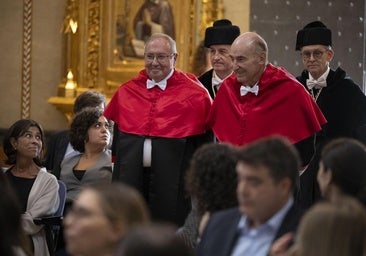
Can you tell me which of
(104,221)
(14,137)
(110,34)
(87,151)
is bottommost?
(87,151)

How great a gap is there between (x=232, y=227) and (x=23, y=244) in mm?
994

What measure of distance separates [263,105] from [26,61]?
22.7ft

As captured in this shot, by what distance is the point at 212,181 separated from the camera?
241 inches

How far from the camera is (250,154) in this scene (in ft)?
17.6

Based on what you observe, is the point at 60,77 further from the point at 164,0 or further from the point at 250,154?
the point at 250,154

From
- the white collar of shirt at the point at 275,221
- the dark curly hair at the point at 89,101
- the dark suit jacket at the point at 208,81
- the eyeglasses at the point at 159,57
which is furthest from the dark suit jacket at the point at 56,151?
the white collar of shirt at the point at 275,221

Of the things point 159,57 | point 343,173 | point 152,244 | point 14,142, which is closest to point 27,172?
point 14,142

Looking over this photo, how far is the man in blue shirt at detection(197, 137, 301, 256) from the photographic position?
532cm

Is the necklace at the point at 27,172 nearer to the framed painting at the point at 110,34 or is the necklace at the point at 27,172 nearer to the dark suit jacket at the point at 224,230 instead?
the dark suit jacket at the point at 224,230

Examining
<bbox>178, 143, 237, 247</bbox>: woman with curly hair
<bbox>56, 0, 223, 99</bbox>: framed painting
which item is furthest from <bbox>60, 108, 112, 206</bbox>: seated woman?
<bbox>56, 0, 223, 99</bbox>: framed painting

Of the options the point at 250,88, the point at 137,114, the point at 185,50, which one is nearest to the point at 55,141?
the point at 137,114

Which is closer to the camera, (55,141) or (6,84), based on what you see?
(55,141)

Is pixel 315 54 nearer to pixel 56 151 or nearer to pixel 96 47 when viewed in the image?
pixel 56 151

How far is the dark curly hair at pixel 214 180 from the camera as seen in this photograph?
6.10 m
